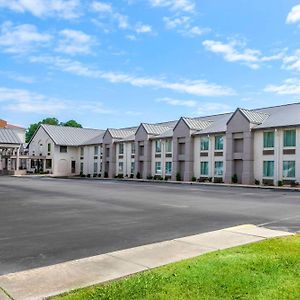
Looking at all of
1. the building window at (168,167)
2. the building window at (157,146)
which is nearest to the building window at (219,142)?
the building window at (168,167)

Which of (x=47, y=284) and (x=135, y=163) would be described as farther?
(x=135, y=163)

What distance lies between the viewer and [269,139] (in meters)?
42.6

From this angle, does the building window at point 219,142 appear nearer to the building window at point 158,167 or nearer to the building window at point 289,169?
the building window at point 289,169

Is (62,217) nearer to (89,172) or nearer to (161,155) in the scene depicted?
(161,155)

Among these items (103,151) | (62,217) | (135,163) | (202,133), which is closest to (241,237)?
(62,217)

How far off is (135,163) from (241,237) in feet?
Answer: 162

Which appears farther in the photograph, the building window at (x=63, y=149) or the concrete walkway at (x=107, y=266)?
the building window at (x=63, y=149)

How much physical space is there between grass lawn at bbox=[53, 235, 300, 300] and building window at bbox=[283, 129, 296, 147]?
3452cm

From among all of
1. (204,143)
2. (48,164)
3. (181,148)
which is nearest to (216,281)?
(204,143)

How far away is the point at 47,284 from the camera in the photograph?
20.0 ft

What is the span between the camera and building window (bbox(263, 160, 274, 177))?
42.0m

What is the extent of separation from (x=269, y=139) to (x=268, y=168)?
3.11 metres

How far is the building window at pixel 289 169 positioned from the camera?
131ft

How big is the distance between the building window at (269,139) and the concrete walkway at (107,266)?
33.4 m
